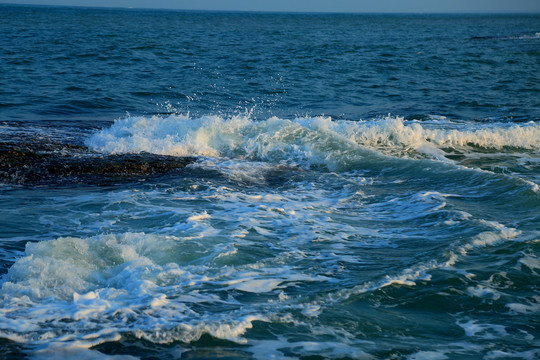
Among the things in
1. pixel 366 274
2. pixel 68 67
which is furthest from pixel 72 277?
pixel 68 67

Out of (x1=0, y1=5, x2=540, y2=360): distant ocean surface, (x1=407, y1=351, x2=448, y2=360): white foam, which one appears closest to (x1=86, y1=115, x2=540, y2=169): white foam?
(x1=0, y1=5, x2=540, y2=360): distant ocean surface

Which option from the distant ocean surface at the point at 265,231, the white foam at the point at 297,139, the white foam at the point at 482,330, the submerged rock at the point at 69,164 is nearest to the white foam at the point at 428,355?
the distant ocean surface at the point at 265,231

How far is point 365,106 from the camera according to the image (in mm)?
15594

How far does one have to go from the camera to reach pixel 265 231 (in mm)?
6164

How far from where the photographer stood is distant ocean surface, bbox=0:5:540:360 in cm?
395

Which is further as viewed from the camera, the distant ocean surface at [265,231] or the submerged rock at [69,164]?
the submerged rock at [69,164]

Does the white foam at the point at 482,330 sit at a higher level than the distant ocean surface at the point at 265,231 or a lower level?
lower

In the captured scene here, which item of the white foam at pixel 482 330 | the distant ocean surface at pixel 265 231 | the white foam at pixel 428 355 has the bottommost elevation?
the white foam at pixel 428 355

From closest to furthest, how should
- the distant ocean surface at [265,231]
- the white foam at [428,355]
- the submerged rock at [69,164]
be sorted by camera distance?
the white foam at [428,355]
the distant ocean surface at [265,231]
the submerged rock at [69,164]

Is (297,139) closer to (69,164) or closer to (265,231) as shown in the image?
(69,164)

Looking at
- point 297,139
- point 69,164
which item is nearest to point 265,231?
point 69,164

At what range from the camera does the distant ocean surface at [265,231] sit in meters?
3.95

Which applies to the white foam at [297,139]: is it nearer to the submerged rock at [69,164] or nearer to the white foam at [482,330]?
the submerged rock at [69,164]

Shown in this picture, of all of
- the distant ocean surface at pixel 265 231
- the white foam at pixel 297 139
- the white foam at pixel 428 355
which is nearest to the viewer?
the white foam at pixel 428 355
